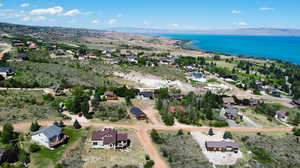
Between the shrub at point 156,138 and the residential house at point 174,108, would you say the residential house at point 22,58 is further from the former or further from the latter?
the shrub at point 156,138

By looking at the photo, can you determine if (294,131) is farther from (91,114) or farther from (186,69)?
(186,69)

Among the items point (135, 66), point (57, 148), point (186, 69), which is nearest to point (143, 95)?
point (57, 148)

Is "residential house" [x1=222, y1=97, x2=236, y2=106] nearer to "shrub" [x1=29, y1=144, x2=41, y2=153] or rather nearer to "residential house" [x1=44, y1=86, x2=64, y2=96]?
"residential house" [x1=44, y1=86, x2=64, y2=96]

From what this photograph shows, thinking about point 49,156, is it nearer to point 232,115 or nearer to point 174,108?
point 174,108

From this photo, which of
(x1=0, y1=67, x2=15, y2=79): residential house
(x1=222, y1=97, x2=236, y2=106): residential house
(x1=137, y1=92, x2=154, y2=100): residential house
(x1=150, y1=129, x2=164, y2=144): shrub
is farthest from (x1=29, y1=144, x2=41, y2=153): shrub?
(x1=222, y1=97, x2=236, y2=106): residential house

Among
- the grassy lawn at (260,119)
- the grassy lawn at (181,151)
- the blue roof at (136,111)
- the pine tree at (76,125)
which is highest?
the blue roof at (136,111)

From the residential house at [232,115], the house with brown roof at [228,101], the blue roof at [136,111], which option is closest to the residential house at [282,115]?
the residential house at [232,115]
